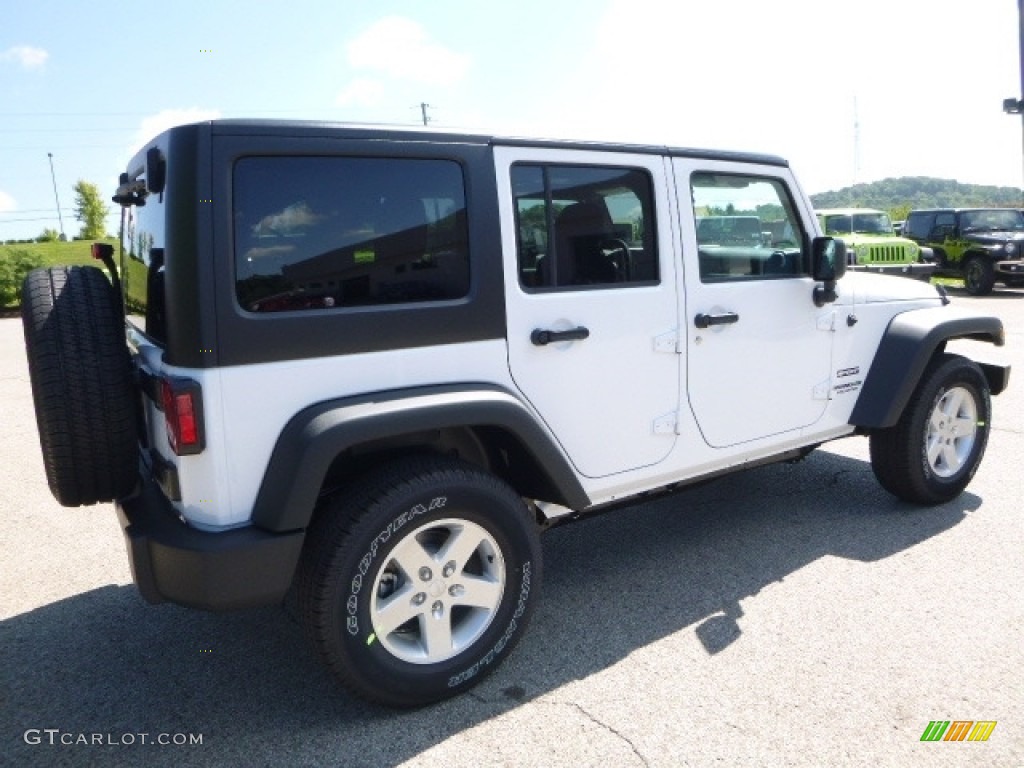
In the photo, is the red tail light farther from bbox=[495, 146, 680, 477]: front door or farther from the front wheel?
the front wheel

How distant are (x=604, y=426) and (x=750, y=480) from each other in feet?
7.53

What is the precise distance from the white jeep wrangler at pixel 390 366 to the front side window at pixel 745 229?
19 millimetres

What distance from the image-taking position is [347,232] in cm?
248

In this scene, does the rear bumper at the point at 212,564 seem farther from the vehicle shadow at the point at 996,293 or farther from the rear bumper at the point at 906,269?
the vehicle shadow at the point at 996,293

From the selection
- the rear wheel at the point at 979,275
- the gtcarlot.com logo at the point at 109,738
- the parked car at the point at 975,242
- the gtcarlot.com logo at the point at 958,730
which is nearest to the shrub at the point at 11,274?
the gtcarlot.com logo at the point at 109,738

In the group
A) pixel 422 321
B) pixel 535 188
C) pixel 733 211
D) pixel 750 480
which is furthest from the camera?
pixel 750 480

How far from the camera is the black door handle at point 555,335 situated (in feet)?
9.28

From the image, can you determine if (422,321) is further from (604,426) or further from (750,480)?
(750,480)

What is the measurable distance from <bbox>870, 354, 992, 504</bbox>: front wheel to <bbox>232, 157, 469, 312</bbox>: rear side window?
2733 millimetres

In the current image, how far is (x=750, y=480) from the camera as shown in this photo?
197 inches

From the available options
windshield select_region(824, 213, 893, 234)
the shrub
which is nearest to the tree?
the shrub

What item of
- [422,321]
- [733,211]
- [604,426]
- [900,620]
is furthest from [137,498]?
[900,620]

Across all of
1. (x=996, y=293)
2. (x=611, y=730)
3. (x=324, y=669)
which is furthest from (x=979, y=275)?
(x=324, y=669)

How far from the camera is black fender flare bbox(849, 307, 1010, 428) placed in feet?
13.1
